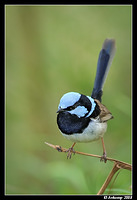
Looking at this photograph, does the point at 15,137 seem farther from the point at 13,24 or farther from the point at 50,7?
the point at 50,7

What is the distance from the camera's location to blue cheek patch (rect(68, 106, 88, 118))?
2763 mm

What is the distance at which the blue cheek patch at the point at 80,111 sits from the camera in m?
2.76

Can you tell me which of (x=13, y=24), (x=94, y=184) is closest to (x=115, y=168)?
(x=94, y=184)

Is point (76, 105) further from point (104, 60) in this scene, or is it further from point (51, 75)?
point (51, 75)

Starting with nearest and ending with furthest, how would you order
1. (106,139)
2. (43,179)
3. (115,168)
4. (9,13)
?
(115,168)
(43,179)
(106,139)
(9,13)

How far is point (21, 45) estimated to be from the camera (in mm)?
5371

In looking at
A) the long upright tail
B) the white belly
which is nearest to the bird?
the white belly

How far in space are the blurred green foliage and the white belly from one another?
41.6 inches

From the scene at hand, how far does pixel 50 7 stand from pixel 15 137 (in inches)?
99.7

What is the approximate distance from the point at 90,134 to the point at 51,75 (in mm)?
2501

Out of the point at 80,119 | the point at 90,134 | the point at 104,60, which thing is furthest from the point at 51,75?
the point at 90,134

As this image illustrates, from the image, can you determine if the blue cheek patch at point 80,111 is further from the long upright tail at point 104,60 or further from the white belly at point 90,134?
the long upright tail at point 104,60

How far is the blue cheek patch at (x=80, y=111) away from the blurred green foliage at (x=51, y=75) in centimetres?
116

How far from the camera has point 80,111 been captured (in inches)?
111
